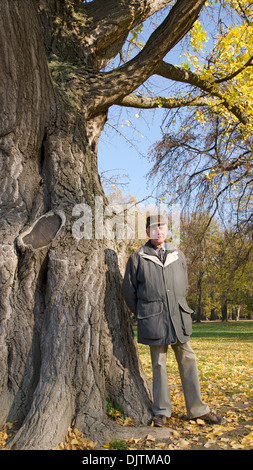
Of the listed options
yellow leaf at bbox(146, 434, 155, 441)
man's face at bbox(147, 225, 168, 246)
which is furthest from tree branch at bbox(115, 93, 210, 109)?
yellow leaf at bbox(146, 434, 155, 441)

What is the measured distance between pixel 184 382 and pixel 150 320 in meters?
0.81

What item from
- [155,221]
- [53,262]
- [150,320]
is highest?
[155,221]

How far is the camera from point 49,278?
4320mm

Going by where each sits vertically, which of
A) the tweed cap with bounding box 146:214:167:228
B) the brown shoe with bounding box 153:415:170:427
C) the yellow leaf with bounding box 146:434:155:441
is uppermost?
the tweed cap with bounding box 146:214:167:228

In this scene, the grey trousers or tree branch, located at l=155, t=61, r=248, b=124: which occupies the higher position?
tree branch, located at l=155, t=61, r=248, b=124

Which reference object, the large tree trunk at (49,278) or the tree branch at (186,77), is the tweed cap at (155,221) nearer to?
the large tree trunk at (49,278)

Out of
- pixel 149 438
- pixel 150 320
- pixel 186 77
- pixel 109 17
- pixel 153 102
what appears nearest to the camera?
pixel 149 438

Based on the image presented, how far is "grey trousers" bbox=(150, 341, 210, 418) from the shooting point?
14.0ft

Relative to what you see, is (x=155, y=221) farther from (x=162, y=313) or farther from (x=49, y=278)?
(x=49, y=278)

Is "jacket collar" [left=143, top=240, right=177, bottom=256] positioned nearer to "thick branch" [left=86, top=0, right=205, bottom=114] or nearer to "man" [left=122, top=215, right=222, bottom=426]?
"man" [left=122, top=215, right=222, bottom=426]

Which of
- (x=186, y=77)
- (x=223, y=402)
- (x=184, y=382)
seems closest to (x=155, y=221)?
(x=184, y=382)

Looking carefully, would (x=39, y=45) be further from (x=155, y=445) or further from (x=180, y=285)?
(x=155, y=445)

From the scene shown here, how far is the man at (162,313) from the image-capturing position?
4.26 meters

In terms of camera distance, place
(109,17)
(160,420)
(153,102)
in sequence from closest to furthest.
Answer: (160,420)
(109,17)
(153,102)
